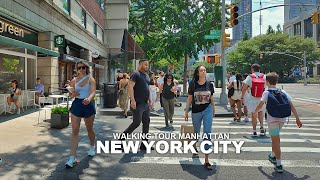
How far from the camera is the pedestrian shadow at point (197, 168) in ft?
16.4

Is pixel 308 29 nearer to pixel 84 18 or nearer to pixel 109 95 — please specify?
pixel 84 18

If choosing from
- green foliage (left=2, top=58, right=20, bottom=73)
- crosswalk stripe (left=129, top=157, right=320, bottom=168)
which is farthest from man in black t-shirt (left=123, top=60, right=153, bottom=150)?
green foliage (left=2, top=58, right=20, bottom=73)

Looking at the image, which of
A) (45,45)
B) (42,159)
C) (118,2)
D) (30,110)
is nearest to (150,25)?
(118,2)

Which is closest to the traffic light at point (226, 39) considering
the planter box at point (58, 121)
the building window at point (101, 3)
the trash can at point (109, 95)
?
the trash can at point (109, 95)

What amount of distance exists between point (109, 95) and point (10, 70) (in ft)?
14.0

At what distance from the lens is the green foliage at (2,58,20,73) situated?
41.3ft

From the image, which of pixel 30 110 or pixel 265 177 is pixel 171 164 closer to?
pixel 265 177

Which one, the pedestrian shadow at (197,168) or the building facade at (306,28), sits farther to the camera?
the building facade at (306,28)

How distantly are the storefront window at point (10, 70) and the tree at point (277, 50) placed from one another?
61.8 m

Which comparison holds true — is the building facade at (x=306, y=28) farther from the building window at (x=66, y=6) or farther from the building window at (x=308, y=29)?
the building window at (x=66, y=6)

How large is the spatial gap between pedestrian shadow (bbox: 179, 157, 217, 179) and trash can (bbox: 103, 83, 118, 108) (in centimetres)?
880

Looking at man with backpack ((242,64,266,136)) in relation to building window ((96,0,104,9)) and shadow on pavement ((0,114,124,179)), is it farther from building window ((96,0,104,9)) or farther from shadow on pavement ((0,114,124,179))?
building window ((96,0,104,9))

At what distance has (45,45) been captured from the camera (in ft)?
49.4

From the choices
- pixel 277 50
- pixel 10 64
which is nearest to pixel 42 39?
pixel 10 64
